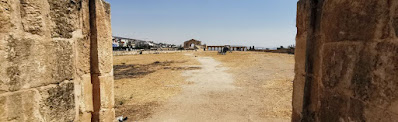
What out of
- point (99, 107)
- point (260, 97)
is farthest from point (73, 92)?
point (260, 97)

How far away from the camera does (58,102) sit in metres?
1.75

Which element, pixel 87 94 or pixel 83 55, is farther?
pixel 87 94

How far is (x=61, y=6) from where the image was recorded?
5.69 feet

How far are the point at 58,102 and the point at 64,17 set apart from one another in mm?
784

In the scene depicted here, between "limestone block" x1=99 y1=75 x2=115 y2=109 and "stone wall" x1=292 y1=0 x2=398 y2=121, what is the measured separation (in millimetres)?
2647

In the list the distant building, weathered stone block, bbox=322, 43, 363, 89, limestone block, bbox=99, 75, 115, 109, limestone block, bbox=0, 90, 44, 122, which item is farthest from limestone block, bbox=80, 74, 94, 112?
the distant building

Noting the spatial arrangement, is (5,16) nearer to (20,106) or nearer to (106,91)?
(20,106)

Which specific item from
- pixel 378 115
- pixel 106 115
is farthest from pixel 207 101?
pixel 378 115

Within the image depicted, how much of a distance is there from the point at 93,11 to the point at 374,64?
2.80m

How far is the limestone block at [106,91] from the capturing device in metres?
2.52

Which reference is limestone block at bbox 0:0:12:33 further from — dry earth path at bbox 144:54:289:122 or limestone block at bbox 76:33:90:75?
dry earth path at bbox 144:54:289:122

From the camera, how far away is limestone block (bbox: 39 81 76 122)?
5.42 feet

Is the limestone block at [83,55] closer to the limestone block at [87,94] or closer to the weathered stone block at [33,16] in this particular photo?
the limestone block at [87,94]

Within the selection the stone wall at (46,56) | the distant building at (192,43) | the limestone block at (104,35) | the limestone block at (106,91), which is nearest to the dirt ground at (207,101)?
the limestone block at (106,91)
